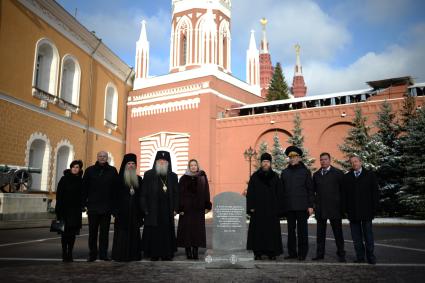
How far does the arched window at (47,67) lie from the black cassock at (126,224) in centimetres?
1608

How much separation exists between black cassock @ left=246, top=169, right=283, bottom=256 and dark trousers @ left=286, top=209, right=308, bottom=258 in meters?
0.19

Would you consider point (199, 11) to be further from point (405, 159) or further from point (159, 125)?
point (405, 159)

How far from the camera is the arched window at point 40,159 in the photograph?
19578 millimetres

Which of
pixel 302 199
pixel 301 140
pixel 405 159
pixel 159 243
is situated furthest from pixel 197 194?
pixel 301 140

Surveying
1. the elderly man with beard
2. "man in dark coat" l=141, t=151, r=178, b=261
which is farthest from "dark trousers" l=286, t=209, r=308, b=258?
the elderly man with beard

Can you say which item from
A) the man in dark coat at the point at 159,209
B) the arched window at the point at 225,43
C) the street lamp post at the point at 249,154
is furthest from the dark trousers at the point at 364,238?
the arched window at the point at 225,43

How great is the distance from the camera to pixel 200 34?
29656 mm

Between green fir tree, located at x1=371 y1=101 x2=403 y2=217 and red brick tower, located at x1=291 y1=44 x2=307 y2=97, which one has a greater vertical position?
red brick tower, located at x1=291 y1=44 x2=307 y2=97

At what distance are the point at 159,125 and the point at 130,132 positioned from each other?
259 cm

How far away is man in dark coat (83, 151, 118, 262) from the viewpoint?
6.45 m

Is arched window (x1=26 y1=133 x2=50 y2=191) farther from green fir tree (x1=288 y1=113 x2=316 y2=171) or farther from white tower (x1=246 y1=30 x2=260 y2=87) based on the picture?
white tower (x1=246 y1=30 x2=260 y2=87)

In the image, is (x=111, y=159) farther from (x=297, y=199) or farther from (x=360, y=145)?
(x=297, y=199)

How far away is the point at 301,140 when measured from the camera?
23844mm

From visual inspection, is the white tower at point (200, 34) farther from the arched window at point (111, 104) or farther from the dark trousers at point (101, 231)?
the dark trousers at point (101, 231)
